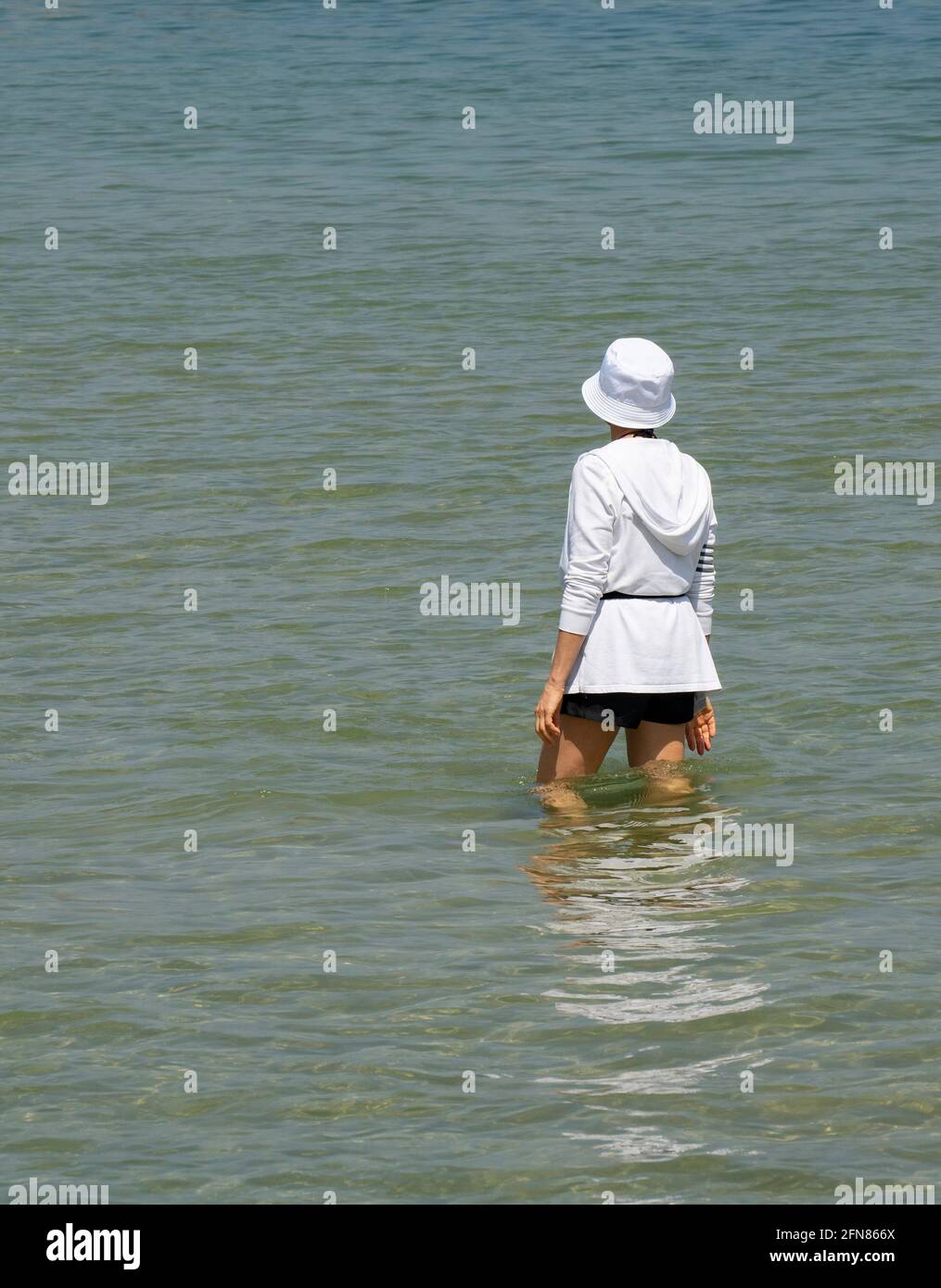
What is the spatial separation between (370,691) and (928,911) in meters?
3.02

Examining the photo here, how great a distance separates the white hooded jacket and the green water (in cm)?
65

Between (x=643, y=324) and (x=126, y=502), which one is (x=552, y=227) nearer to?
(x=643, y=324)

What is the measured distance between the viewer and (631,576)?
21.5 feet

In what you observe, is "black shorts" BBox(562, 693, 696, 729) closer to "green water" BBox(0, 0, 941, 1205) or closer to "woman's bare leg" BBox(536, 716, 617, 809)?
"woman's bare leg" BBox(536, 716, 617, 809)

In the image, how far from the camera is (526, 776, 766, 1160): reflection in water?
207 inches

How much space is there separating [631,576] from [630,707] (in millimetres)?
422

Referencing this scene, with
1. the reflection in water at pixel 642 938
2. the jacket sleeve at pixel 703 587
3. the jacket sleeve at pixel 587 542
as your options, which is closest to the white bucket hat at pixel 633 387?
the jacket sleeve at pixel 587 542

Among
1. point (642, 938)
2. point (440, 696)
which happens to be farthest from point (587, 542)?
point (440, 696)

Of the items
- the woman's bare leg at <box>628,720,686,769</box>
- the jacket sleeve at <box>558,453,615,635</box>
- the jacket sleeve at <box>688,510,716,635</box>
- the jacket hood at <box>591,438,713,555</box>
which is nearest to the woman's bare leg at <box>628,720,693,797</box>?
the woman's bare leg at <box>628,720,686,769</box>

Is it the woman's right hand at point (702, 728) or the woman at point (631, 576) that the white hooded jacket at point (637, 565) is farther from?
the woman's right hand at point (702, 728)

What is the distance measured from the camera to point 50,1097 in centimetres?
528

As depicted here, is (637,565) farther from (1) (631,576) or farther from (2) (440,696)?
(2) (440,696)

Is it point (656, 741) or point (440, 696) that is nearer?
point (656, 741)

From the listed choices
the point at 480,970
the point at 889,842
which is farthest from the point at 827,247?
the point at 480,970
